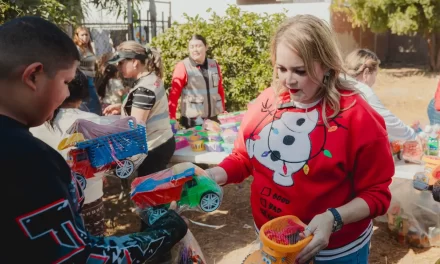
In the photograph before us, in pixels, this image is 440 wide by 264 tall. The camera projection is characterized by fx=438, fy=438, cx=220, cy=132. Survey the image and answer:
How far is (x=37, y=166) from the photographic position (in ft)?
3.49

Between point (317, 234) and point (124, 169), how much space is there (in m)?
1.50

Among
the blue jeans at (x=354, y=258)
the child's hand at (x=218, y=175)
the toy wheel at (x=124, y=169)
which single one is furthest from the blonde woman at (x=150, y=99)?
the blue jeans at (x=354, y=258)

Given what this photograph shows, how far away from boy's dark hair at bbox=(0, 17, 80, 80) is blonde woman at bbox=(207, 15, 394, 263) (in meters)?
0.93

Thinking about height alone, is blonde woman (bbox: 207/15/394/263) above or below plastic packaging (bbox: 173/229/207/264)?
above

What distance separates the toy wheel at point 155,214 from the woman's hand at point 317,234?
52cm

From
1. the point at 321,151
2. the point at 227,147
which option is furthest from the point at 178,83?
the point at 321,151

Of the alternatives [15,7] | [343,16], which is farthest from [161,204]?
[343,16]

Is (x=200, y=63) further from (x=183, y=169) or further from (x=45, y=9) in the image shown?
(x=183, y=169)

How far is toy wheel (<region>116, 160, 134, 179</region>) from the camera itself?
107 inches

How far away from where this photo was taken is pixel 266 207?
76.6 inches

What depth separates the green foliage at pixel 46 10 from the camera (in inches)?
165

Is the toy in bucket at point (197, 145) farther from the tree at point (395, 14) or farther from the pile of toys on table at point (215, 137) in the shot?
the tree at point (395, 14)

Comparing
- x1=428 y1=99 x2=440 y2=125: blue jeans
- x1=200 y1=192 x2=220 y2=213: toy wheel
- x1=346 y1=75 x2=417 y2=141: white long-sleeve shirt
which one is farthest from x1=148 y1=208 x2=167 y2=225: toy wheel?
x1=428 y1=99 x2=440 y2=125: blue jeans

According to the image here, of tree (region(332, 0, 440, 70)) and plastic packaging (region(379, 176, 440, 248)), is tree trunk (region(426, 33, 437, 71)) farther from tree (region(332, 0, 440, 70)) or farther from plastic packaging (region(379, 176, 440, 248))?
plastic packaging (region(379, 176, 440, 248))
